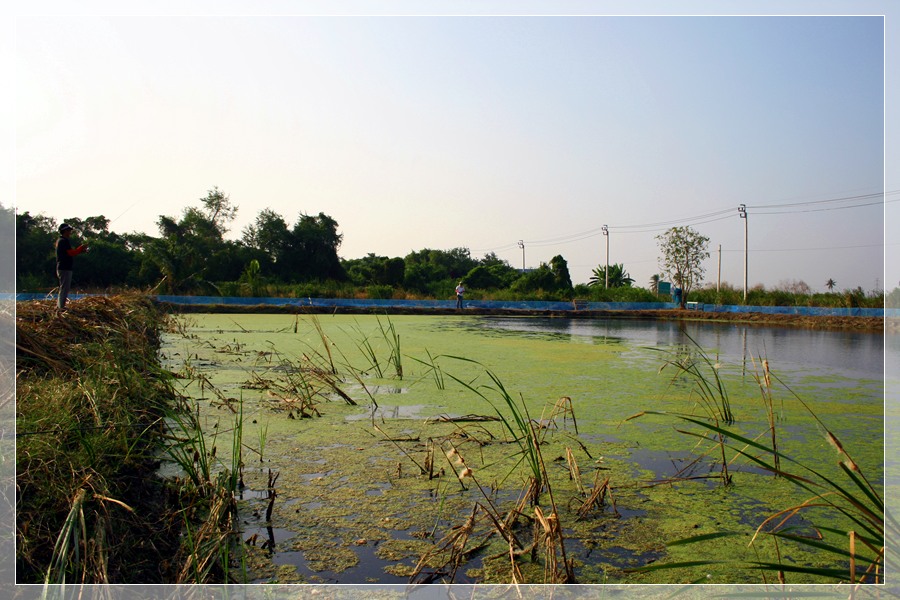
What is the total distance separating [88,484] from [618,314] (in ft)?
49.1

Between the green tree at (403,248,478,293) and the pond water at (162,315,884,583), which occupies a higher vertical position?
the green tree at (403,248,478,293)

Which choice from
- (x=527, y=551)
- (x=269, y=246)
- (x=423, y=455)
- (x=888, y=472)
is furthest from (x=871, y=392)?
(x=269, y=246)

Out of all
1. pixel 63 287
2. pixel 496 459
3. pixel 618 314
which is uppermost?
pixel 63 287

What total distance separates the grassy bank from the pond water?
0.25 m

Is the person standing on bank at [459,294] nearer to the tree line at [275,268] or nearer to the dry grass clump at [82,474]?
the tree line at [275,268]

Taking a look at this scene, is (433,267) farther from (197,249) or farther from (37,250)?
(37,250)

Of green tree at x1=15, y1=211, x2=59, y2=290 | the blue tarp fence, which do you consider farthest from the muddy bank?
green tree at x1=15, y1=211, x2=59, y2=290

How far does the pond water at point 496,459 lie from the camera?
5.73 feet

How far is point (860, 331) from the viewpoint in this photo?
1159 cm

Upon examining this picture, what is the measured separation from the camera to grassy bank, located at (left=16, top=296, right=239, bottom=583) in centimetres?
145

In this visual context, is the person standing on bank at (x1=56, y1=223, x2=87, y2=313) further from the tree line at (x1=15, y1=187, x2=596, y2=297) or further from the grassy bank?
the tree line at (x1=15, y1=187, x2=596, y2=297)

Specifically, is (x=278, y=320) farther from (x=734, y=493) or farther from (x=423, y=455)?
(x=734, y=493)

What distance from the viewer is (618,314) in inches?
616

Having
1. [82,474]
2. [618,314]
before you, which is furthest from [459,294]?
[82,474]
